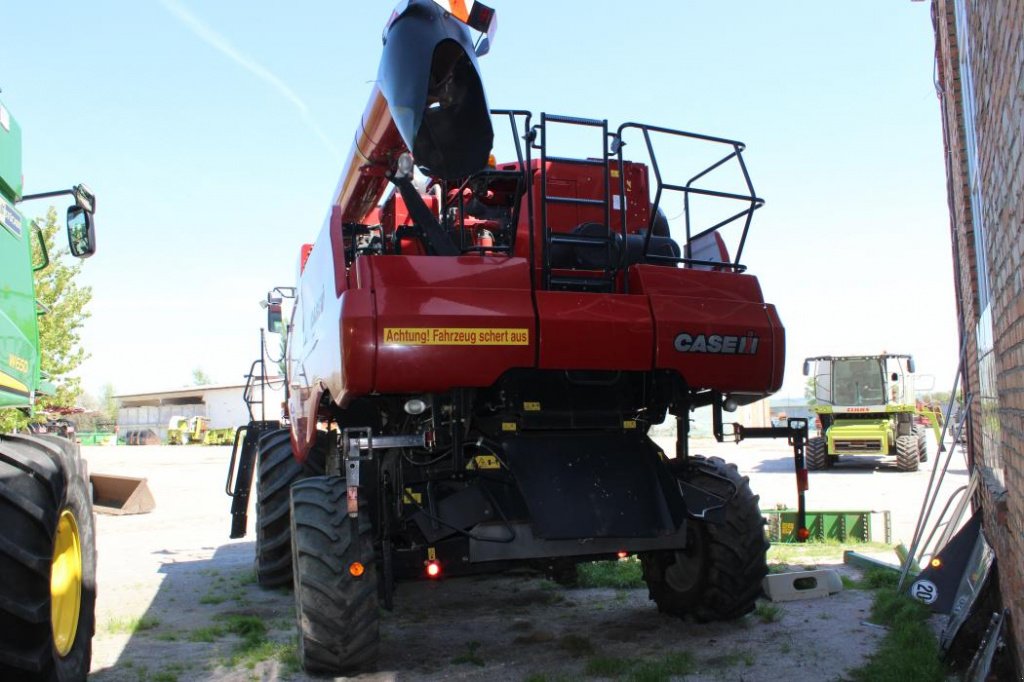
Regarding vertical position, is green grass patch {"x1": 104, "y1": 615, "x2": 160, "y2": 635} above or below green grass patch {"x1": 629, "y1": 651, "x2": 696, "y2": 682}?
below

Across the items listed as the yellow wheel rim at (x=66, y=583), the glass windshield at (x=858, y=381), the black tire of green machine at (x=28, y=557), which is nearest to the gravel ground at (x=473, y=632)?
the yellow wheel rim at (x=66, y=583)

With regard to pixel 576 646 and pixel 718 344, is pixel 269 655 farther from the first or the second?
pixel 718 344

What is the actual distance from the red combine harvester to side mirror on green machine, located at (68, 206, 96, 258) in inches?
50.1

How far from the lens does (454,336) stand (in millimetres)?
4512

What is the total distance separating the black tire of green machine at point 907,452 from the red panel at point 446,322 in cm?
1767

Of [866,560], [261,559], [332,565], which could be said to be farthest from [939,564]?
[261,559]

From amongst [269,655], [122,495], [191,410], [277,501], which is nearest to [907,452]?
[122,495]

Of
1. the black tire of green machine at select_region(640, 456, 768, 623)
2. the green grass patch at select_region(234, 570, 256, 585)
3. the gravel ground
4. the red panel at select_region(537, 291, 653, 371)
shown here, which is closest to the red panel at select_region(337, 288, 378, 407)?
the red panel at select_region(537, 291, 653, 371)

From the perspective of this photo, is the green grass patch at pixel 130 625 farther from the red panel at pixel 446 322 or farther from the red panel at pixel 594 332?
the red panel at pixel 594 332

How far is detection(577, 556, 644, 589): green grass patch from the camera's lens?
695 cm

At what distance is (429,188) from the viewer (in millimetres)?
6270

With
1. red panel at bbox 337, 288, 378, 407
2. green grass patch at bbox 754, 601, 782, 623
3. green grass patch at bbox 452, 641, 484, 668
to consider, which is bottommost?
green grass patch at bbox 452, 641, 484, 668

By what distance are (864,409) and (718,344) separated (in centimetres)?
1766

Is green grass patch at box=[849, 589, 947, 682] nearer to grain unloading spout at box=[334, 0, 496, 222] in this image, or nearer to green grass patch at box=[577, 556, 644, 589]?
green grass patch at box=[577, 556, 644, 589]
